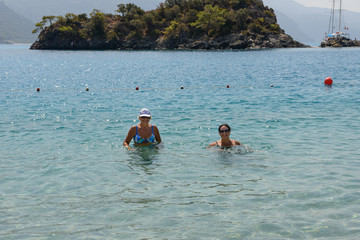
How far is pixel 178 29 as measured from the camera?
163500 mm

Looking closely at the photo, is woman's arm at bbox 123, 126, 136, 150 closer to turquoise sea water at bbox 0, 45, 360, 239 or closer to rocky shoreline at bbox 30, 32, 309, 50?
turquoise sea water at bbox 0, 45, 360, 239

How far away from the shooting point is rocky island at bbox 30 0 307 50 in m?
154

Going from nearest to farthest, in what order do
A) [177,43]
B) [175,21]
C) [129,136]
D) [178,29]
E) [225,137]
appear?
[225,137], [129,136], [177,43], [178,29], [175,21]

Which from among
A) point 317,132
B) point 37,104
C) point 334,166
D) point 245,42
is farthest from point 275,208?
point 245,42

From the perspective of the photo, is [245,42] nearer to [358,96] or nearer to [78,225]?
[358,96]

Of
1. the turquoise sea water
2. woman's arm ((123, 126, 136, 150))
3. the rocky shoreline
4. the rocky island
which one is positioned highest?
the rocky island

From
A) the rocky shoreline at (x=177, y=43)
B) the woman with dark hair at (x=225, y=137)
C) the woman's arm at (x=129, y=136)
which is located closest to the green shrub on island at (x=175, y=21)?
the rocky shoreline at (x=177, y=43)

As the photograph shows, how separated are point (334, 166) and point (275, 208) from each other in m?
4.03

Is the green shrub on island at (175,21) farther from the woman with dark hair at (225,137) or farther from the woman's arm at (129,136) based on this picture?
the woman's arm at (129,136)

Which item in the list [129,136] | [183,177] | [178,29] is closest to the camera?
[183,177]

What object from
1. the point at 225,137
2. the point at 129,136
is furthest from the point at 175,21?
the point at 225,137

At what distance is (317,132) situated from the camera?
1650cm

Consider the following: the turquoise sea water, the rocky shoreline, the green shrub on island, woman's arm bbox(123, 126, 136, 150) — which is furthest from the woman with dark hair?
the green shrub on island

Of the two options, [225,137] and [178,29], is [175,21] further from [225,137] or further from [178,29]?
[225,137]
